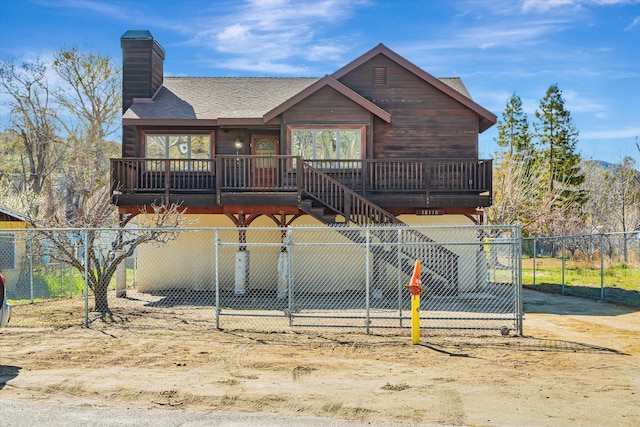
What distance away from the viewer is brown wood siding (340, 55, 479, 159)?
22.1 metres

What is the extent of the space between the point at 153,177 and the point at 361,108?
716 cm

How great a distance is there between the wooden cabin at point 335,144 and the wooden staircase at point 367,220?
0.39 meters

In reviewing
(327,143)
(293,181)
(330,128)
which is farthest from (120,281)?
(330,128)

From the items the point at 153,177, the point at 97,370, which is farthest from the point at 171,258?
the point at 97,370

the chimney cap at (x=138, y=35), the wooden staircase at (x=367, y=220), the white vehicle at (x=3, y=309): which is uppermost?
the chimney cap at (x=138, y=35)

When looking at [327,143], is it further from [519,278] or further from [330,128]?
[519,278]

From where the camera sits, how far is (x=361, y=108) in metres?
21.6

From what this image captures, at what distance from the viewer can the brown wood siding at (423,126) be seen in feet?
72.5

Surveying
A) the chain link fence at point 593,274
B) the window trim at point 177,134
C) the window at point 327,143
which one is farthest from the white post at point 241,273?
the chain link fence at point 593,274

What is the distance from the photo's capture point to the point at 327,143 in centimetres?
2183

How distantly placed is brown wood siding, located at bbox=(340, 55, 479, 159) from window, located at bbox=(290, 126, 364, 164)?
658 mm

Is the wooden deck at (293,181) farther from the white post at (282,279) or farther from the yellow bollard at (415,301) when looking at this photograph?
the yellow bollard at (415,301)

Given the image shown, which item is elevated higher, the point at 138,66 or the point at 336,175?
the point at 138,66

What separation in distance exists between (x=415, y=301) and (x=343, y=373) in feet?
8.30
